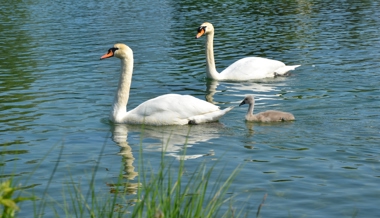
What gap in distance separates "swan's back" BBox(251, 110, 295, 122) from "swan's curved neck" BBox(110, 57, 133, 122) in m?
2.18

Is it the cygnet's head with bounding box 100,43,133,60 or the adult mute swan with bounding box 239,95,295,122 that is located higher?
the cygnet's head with bounding box 100,43,133,60

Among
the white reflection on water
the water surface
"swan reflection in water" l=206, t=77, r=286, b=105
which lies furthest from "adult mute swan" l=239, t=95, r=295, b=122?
"swan reflection in water" l=206, t=77, r=286, b=105

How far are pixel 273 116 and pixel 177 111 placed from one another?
151 cm

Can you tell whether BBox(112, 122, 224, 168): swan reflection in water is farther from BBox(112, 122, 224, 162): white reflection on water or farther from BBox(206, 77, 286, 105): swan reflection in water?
BBox(206, 77, 286, 105): swan reflection in water

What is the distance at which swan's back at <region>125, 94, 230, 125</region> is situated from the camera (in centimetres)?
1182

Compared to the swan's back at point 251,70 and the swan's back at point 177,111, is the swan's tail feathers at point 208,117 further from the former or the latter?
the swan's back at point 251,70

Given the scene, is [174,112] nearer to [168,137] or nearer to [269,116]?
[168,137]

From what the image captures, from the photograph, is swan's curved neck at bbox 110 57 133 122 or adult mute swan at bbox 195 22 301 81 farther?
adult mute swan at bbox 195 22 301 81

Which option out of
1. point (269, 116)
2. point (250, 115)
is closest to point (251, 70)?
point (250, 115)

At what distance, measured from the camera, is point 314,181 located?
29.5 feet

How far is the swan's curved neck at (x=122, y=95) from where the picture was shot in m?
12.4

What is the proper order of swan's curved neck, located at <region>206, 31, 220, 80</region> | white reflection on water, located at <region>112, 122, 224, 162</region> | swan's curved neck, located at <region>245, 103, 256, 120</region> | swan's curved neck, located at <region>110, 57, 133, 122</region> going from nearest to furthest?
white reflection on water, located at <region>112, 122, 224, 162</region>
swan's curved neck, located at <region>245, 103, 256, 120</region>
swan's curved neck, located at <region>110, 57, 133, 122</region>
swan's curved neck, located at <region>206, 31, 220, 80</region>

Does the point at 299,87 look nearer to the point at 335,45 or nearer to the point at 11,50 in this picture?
the point at 335,45

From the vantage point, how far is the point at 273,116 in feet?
38.8
